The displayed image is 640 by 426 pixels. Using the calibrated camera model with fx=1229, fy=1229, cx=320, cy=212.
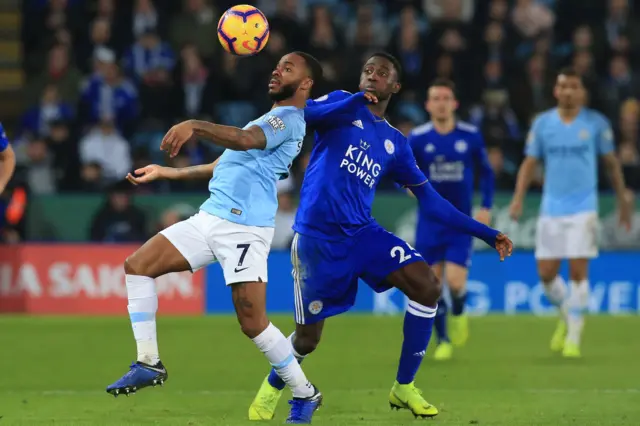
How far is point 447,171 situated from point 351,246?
164 inches

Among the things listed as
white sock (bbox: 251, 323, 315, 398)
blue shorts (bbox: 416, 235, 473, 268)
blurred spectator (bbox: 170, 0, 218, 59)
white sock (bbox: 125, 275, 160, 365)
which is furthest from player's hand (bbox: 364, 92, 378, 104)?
blurred spectator (bbox: 170, 0, 218, 59)

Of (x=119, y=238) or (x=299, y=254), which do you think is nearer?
(x=299, y=254)

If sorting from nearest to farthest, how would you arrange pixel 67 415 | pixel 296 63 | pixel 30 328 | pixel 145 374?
pixel 145 374 < pixel 296 63 < pixel 67 415 < pixel 30 328

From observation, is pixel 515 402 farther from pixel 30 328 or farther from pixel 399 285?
pixel 30 328

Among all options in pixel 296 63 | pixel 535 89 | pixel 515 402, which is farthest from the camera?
pixel 535 89

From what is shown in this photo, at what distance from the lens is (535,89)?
1902 centimetres

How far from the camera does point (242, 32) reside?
7.92 meters

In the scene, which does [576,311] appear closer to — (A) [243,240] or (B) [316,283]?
(B) [316,283]

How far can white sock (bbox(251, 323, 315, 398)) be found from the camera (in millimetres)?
7473

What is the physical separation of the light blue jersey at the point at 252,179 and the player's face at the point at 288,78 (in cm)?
12

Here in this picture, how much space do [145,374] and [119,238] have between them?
980 centimetres

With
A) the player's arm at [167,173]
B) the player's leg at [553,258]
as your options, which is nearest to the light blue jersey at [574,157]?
the player's leg at [553,258]

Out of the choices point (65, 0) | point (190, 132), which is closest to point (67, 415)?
point (190, 132)

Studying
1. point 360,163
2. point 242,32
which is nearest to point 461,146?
point 360,163
